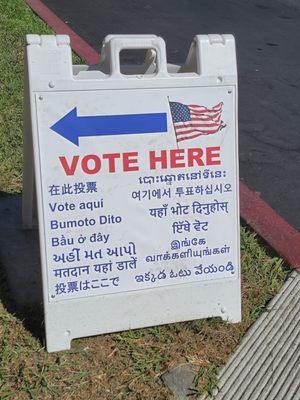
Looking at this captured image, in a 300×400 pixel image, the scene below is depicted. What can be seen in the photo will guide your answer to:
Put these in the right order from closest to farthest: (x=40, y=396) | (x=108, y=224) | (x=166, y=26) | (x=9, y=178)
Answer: (x=40, y=396) → (x=108, y=224) → (x=9, y=178) → (x=166, y=26)

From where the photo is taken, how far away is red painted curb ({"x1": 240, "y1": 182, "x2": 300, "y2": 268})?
3918 millimetres

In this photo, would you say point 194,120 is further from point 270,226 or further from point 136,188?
point 270,226

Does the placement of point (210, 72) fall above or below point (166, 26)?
above

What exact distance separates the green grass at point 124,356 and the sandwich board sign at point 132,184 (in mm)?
82

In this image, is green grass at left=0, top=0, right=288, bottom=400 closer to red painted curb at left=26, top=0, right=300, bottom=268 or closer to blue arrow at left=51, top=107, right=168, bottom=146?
red painted curb at left=26, top=0, right=300, bottom=268

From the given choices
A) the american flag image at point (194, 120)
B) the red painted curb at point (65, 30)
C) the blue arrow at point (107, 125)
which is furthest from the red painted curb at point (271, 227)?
the red painted curb at point (65, 30)

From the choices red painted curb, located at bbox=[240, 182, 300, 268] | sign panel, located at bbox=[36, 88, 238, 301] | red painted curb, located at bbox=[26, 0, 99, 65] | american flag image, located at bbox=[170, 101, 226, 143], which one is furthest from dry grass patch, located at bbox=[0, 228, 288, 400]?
red painted curb, located at bbox=[26, 0, 99, 65]

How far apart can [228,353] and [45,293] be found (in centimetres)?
91

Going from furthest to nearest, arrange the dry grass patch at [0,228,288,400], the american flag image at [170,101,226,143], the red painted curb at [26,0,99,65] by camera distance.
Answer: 1. the red painted curb at [26,0,99,65]
2. the american flag image at [170,101,226,143]
3. the dry grass patch at [0,228,288,400]

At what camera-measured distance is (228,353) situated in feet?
10.3

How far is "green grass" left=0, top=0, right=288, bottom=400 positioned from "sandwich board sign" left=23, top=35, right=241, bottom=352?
0.08 metres

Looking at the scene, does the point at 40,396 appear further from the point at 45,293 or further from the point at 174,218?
the point at 174,218

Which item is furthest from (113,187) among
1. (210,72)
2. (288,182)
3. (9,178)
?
(288,182)

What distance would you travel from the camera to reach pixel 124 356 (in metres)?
3.07
